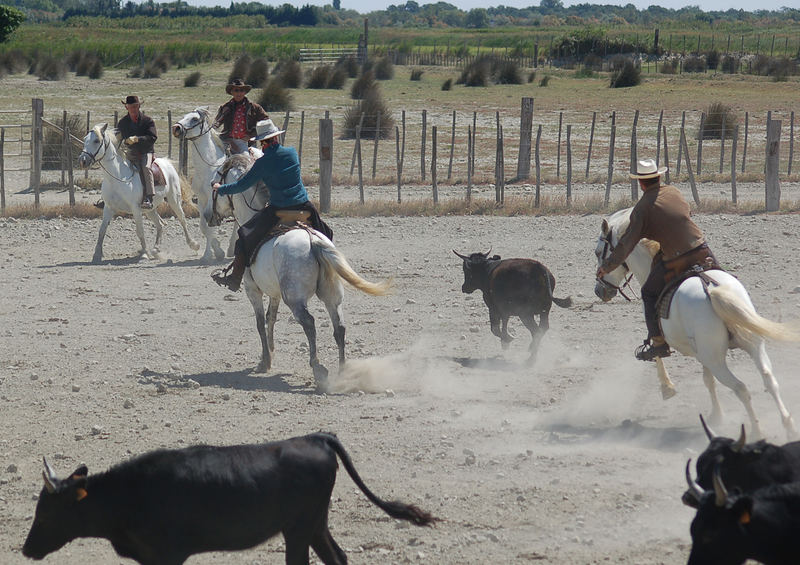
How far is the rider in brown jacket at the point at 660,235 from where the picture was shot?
7.96m

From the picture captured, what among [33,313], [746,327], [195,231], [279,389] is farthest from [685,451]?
[195,231]

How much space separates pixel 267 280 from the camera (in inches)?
387

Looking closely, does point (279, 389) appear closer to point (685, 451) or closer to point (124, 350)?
point (124, 350)

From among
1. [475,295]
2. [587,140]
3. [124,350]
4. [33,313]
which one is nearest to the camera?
[124,350]

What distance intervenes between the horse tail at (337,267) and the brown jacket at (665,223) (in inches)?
93.8

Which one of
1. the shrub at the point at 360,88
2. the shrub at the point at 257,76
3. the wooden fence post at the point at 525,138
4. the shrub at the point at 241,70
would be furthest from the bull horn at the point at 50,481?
the shrub at the point at 241,70

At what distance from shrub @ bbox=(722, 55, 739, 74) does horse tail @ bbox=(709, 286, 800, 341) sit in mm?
49198

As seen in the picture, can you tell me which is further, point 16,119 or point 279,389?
point 16,119

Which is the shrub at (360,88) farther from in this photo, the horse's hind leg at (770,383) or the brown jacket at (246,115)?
the horse's hind leg at (770,383)

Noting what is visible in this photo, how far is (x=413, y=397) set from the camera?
9.04 m

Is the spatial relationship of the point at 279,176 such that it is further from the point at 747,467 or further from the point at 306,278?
the point at 747,467

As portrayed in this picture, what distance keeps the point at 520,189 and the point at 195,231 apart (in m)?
7.32

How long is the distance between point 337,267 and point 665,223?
2.90m

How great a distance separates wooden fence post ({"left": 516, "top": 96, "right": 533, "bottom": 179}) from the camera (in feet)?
74.3
